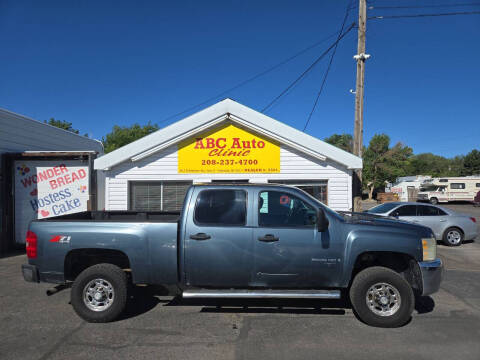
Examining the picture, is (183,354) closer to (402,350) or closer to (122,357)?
(122,357)

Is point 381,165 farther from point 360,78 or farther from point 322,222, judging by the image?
point 322,222

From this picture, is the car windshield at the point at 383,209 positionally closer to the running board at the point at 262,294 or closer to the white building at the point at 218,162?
the white building at the point at 218,162

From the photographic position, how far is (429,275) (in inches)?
153

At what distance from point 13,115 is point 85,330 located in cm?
803

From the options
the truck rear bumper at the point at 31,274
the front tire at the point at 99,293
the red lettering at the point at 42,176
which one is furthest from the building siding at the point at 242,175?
the front tire at the point at 99,293

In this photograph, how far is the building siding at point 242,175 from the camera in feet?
28.9

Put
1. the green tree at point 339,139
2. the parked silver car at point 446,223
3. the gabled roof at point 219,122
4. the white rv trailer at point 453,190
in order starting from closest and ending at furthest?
1. the gabled roof at point 219,122
2. the parked silver car at point 446,223
3. the white rv trailer at point 453,190
4. the green tree at point 339,139

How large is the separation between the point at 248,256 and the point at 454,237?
9446 mm

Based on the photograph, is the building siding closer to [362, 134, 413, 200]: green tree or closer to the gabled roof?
the gabled roof

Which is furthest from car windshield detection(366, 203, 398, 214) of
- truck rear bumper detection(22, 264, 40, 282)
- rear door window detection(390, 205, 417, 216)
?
truck rear bumper detection(22, 264, 40, 282)

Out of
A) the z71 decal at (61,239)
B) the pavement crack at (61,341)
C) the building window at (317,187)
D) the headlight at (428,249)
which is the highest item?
the building window at (317,187)

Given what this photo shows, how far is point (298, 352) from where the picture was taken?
3.32m

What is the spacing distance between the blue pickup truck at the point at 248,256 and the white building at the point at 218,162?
4.78 meters

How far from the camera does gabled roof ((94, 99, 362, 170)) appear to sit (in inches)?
338
